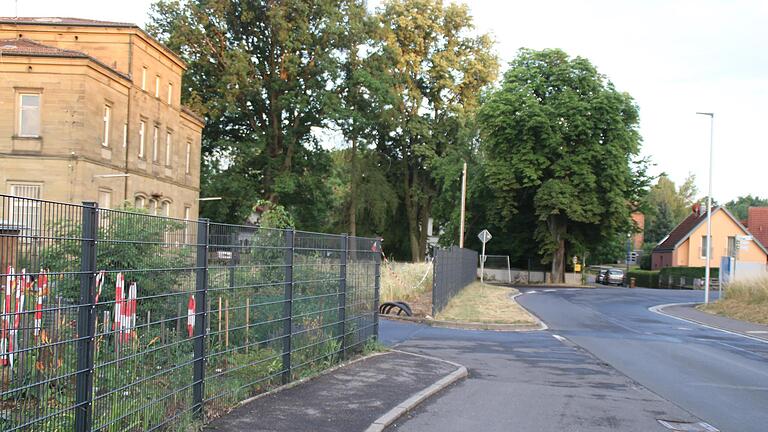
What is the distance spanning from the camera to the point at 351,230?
57.0 meters

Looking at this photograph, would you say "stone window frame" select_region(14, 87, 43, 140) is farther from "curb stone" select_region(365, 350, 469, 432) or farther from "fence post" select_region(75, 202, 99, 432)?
"fence post" select_region(75, 202, 99, 432)

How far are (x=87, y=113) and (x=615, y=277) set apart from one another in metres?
49.8

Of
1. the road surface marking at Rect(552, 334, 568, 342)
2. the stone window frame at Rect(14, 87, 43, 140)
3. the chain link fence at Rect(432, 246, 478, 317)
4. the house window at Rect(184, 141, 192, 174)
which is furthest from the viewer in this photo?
the house window at Rect(184, 141, 192, 174)

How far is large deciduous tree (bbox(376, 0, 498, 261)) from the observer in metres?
58.2

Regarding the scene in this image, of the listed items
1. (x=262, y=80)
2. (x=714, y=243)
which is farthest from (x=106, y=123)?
(x=714, y=243)

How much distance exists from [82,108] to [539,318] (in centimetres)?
2237

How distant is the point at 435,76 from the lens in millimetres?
58688

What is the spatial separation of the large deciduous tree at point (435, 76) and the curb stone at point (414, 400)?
45937 millimetres

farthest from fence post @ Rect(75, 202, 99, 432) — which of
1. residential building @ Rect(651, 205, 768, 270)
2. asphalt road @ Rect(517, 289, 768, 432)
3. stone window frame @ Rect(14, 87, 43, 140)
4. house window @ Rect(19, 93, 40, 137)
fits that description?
residential building @ Rect(651, 205, 768, 270)

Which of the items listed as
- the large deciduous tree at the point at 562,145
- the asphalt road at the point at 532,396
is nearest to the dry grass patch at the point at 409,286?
the asphalt road at the point at 532,396

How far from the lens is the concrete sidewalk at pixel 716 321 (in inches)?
917

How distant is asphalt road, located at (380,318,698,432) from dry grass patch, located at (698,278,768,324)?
14947 millimetres

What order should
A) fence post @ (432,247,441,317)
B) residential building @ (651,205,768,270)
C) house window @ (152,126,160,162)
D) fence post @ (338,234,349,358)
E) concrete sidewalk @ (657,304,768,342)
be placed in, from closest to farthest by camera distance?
fence post @ (338,234,349,358) → fence post @ (432,247,441,317) → concrete sidewalk @ (657,304,768,342) → house window @ (152,126,160,162) → residential building @ (651,205,768,270)

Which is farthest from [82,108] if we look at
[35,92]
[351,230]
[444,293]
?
[351,230]
